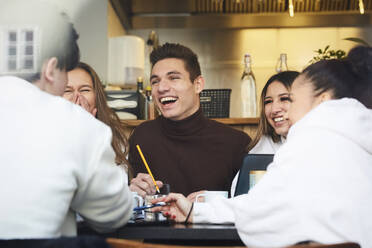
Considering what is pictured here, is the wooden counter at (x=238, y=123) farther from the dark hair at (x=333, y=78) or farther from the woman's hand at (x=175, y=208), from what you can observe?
the dark hair at (x=333, y=78)

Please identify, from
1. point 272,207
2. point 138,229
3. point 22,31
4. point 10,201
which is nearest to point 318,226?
point 272,207

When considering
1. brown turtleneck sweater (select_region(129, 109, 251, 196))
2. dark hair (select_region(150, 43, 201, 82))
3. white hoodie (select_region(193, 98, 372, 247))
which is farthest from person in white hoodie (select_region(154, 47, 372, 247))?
dark hair (select_region(150, 43, 201, 82))

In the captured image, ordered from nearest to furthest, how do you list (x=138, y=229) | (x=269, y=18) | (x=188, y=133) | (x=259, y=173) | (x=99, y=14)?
(x=138, y=229)
(x=259, y=173)
(x=188, y=133)
(x=99, y=14)
(x=269, y=18)

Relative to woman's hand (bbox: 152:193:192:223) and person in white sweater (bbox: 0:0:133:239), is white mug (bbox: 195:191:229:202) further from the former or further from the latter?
person in white sweater (bbox: 0:0:133:239)

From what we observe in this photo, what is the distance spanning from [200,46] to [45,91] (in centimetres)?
398

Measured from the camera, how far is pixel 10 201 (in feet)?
3.26

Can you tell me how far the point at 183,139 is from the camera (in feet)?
8.26

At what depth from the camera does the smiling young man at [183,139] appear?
2.43m

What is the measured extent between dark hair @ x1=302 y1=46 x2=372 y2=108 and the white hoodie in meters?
0.08

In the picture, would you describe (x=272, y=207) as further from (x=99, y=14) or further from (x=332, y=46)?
(x=332, y=46)

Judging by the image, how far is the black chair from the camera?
1854mm

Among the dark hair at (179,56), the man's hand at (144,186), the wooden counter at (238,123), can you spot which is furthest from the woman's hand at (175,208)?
the wooden counter at (238,123)

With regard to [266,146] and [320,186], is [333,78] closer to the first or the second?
[320,186]

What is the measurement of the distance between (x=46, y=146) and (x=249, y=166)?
100 centimetres
